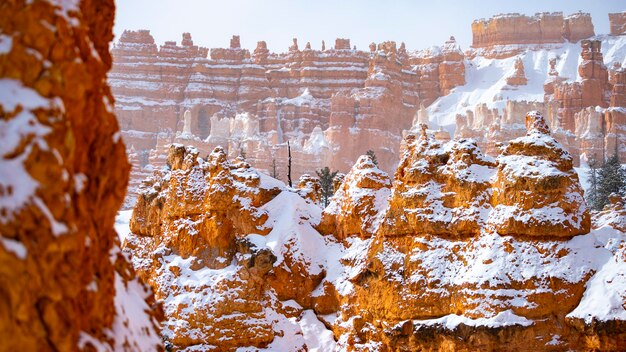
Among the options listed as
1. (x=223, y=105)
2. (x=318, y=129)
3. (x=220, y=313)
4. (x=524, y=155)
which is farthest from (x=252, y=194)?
(x=223, y=105)

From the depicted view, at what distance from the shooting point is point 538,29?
12619 centimetres

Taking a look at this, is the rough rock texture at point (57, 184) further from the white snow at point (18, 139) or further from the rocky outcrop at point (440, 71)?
the rocky outcrop at point (440, 71)

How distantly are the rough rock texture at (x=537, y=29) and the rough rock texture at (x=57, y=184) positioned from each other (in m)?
123

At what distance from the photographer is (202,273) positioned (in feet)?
84.3

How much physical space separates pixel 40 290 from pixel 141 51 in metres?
118

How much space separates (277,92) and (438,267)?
93079 mm

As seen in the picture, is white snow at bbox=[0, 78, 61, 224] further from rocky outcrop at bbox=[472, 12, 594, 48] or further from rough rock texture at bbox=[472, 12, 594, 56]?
rocky outcrop at bbox=[472, 12, 594, 48]

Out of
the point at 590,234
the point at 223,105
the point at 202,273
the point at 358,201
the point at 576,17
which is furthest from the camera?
the point at 576,17

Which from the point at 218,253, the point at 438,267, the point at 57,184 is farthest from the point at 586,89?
the point at 57,184

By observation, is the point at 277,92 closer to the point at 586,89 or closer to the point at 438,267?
the point at 586,89

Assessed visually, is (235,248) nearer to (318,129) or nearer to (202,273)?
(202,273)

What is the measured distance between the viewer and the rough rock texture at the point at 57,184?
5.54 meters

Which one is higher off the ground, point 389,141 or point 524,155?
point 524,155

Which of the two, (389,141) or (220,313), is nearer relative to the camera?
(220,313)
